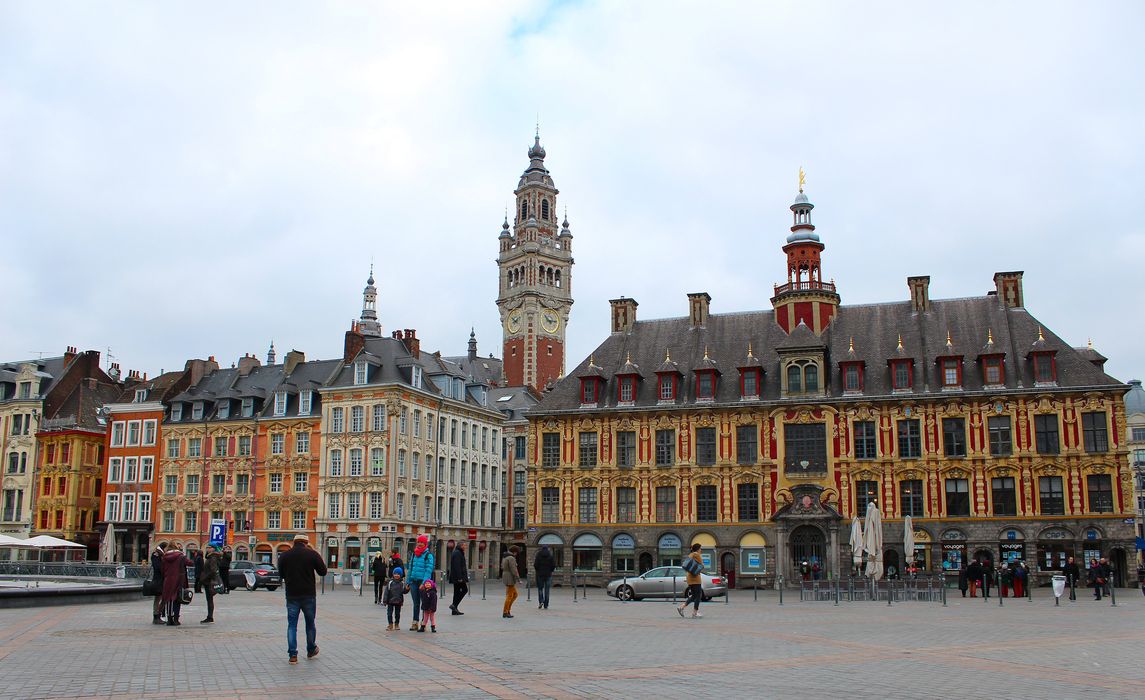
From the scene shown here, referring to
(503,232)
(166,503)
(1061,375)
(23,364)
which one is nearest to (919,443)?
(1061,375)

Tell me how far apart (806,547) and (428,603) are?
114 feet

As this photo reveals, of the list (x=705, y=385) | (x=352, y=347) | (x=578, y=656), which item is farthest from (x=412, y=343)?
(x=578, y=656)

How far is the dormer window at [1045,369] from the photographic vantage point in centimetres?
4994

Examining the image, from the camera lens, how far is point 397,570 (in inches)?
824

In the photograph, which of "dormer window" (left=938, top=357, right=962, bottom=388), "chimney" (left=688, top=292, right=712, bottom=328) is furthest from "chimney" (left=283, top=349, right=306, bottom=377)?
"dormer window" (left=938, top=357, right=962, bottom=388)

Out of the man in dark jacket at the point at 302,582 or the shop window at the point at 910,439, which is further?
the shop window at the point at 910,439

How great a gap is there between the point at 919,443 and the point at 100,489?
53317 mm

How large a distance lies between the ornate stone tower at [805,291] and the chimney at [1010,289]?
809cm

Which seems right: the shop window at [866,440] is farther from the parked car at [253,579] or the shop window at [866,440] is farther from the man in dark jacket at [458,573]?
the man in dark jacket at [458,573]

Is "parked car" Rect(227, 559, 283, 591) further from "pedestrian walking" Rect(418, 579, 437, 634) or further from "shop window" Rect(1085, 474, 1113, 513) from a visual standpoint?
"shop window" Rect(1085, 474, 1113, 513)

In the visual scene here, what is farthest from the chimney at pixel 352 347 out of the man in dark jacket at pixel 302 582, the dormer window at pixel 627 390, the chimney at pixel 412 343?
the man in dark jacket at pixel 302 582

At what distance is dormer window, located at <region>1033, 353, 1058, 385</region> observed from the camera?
49.9 metres

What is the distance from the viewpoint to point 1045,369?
165ft

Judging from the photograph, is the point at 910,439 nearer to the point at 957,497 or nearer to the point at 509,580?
the point at 957,497
